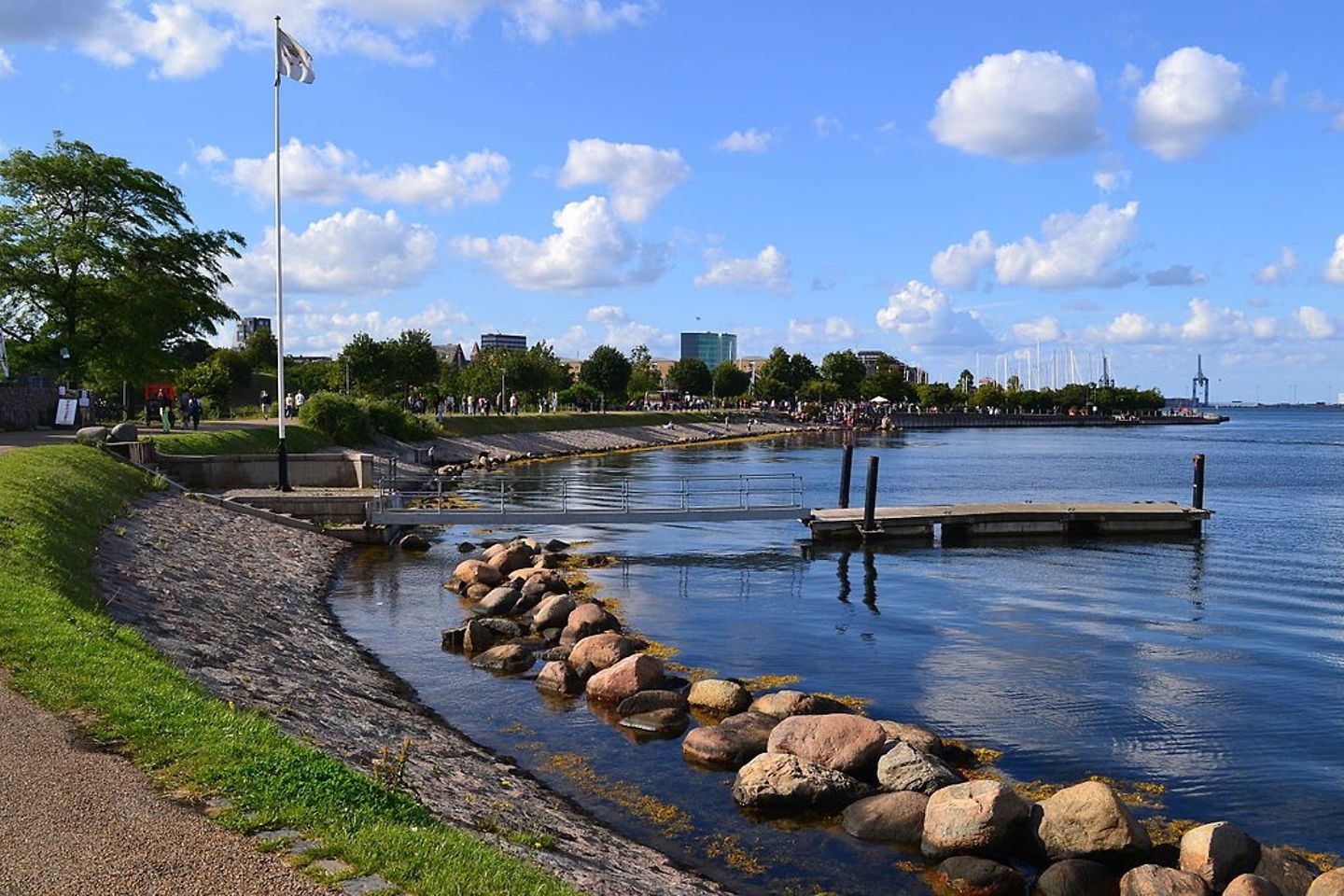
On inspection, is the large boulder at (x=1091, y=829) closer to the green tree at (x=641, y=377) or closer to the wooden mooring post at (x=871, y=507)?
the wooden mooring post at (x=871, y=507)

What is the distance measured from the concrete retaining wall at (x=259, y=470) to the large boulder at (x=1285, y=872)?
3597 centimetres

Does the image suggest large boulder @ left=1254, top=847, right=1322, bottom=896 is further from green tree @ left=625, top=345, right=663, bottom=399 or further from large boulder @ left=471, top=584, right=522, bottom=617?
green tree @ left=625, top=345, right=663, bottom=399

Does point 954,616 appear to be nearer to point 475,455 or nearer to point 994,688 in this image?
point 994,688

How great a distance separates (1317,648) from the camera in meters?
22.0

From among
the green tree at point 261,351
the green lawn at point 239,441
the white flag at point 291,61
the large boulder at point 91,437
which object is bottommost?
the green lawn at point 239,441

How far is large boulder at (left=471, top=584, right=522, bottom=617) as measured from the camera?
2455 cm

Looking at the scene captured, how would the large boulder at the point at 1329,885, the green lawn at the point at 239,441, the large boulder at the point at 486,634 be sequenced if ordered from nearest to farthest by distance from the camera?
the large boulder at the point at 1329,885 → the large boulder at the point at 486,634 → the green lawn at the point at 239,441

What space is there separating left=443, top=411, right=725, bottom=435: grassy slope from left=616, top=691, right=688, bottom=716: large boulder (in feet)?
208

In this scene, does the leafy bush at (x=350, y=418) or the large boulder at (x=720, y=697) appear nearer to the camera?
the large boulder at (x=720, y=697)

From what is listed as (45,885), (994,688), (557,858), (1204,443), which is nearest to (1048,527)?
(994,688)

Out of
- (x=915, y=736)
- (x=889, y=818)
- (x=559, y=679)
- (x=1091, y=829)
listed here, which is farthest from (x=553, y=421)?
(x=1091, y=829)

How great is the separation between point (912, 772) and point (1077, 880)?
96.5 inches

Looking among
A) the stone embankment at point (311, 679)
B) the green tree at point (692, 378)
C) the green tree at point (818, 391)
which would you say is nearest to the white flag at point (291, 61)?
the stone embankment at point (311, 679)

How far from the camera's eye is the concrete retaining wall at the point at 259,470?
128 feet
